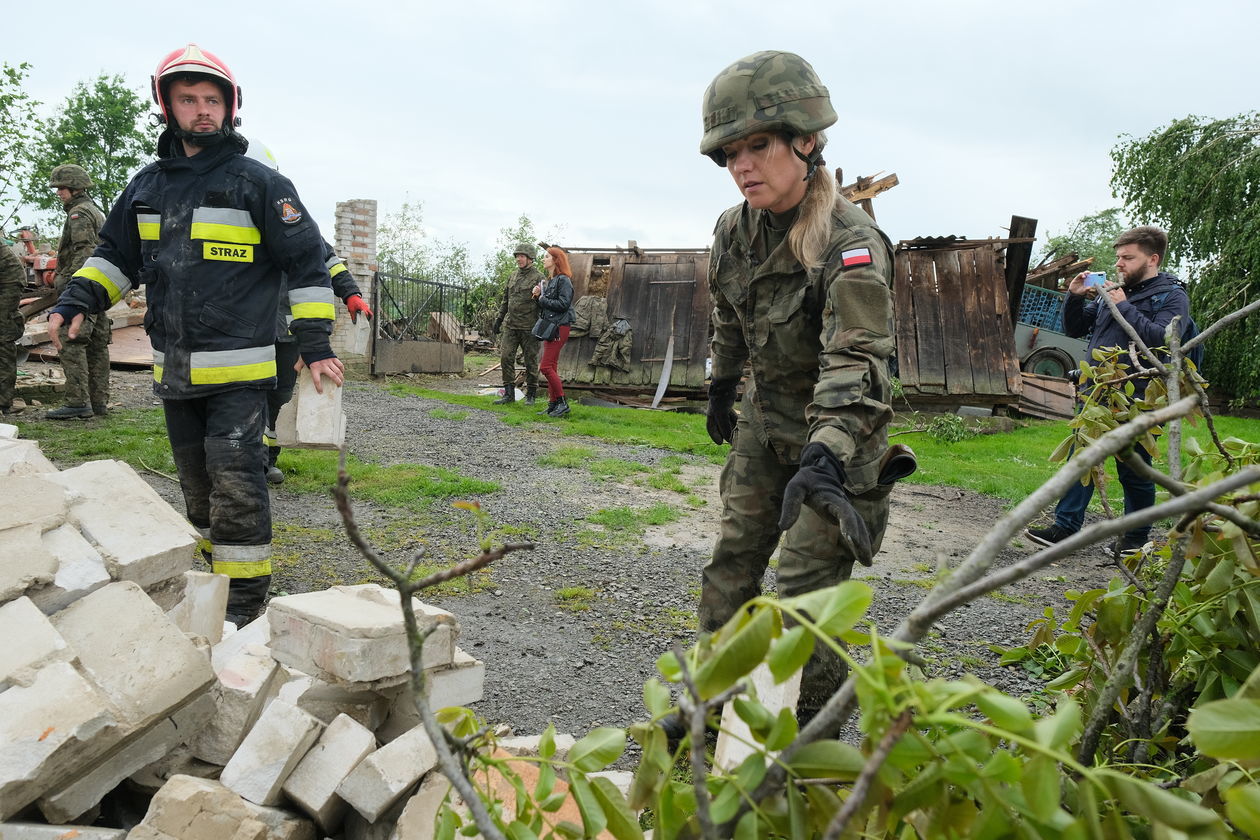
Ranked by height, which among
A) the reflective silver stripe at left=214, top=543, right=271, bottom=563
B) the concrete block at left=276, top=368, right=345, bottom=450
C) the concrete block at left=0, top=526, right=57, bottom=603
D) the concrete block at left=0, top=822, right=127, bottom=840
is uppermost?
the concrete block at left=276, top=368, right=345, bottom=450

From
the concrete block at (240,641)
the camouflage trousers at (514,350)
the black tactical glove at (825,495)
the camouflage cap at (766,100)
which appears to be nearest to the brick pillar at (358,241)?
the camouflage trousers at (514,350)

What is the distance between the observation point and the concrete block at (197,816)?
1841mm

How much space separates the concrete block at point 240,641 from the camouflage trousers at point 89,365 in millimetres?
6184

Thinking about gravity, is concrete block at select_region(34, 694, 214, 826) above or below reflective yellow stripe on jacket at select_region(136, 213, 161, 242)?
below

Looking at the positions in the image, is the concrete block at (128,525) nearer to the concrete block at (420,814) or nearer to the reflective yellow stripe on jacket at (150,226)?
the reflective yellow stripe on jacket at (150,226)

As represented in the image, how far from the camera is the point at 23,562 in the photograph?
2301 millimetres

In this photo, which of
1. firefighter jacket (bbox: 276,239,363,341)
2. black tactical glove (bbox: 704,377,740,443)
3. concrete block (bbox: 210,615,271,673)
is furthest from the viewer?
firefighter jacket (bbox: 276,239,363,341)

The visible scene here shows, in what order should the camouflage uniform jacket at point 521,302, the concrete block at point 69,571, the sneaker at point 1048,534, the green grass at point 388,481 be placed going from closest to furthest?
the concrete block at point 69,571
the sneaker at point 1048,534
the green grass at point 388,481
the camouflage uniform jacket at point 521,302

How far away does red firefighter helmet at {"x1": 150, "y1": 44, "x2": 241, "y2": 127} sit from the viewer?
3436 millimetres

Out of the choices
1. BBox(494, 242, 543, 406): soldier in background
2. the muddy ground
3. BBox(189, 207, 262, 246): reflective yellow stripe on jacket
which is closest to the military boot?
the muddy ground

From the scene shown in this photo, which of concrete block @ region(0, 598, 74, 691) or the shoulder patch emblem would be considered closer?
concrete block @ region(0, 598, 74, 691)

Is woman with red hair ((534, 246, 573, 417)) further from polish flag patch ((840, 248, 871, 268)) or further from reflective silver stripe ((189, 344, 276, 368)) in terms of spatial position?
polish flag patch ((840, 248, 871, 268))

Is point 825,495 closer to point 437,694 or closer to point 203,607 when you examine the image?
point 437,694

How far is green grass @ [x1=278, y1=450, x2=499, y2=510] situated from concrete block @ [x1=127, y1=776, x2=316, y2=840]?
156 inches
